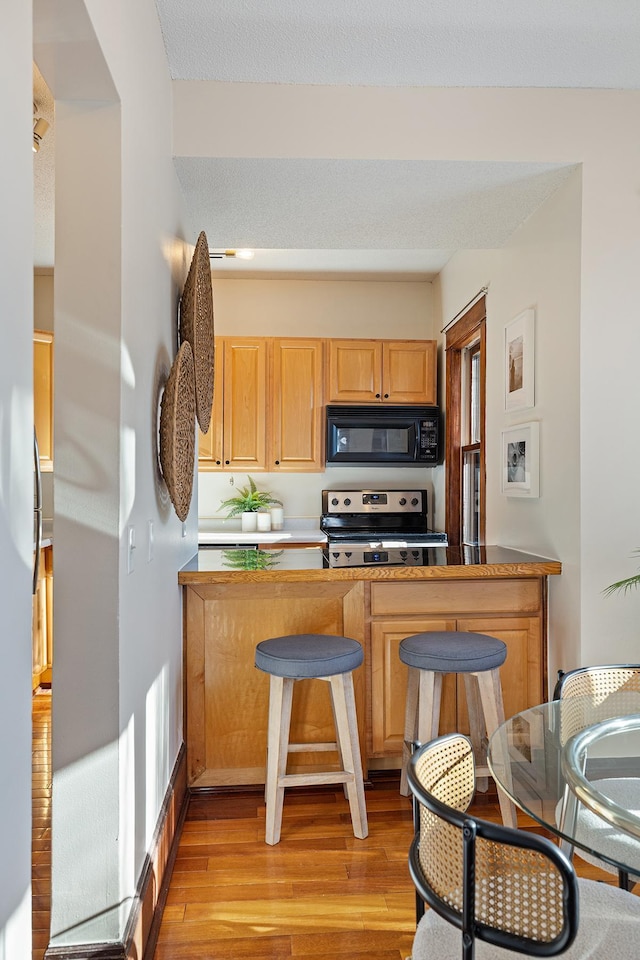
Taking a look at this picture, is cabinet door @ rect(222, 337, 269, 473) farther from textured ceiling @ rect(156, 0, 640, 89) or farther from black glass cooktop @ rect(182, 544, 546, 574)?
textured ceiling @ rect(156, 0, 640, 89)

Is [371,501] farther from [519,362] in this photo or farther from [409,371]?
[519,362]

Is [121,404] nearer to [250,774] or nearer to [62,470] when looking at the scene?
[62,470]

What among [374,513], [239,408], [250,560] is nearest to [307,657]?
[250,560]

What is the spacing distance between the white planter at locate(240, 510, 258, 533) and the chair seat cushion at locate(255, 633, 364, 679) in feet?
8.03

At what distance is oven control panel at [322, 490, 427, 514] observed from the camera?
4914 mm

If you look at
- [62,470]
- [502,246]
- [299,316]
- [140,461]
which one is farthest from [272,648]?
[299,316]

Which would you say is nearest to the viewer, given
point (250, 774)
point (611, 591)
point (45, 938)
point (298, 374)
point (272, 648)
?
point (45, 938)

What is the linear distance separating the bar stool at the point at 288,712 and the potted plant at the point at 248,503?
250cm

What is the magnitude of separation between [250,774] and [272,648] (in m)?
0.67

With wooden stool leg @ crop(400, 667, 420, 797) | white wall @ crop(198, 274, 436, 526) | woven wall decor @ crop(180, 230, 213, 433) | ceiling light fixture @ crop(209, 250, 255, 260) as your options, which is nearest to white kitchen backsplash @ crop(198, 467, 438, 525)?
white wall @ crop(198, 274, 436, 526)

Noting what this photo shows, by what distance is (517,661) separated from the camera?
2.84 meters

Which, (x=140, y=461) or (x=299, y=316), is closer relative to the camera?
(x=140, y=461)

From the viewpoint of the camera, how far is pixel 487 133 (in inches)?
100

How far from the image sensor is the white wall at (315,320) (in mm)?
4996
